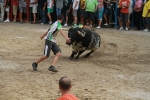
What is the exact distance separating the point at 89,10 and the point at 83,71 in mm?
8983

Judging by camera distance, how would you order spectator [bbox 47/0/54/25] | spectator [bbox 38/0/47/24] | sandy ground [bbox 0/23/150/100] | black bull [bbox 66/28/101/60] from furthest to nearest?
spectator [bbox 38/0/47/24]
spectator [bbox 47/0/54/25]
black bull [bbox 66/28/101/60]
sandy ground [bbox 0/23/150/100]

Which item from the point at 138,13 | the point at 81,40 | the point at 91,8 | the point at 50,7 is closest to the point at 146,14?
the point at 138,13

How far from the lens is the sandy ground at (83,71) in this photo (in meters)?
8.05

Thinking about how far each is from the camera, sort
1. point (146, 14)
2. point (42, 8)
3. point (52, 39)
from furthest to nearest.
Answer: point (42, 8) < point (146, 14) < point (52, 39)

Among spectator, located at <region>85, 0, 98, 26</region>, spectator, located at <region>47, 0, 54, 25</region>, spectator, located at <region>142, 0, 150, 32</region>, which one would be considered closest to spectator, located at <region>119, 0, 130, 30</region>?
spectator, located at <region>142, 0, 150, 32</region>

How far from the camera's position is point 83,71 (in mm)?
10219

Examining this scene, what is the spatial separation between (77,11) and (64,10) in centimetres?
70

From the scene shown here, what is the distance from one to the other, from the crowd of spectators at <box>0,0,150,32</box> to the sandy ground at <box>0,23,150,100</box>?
2.56 m

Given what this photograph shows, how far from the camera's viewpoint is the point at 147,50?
13.6 meters

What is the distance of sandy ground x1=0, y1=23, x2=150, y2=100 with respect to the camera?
26.4 feet

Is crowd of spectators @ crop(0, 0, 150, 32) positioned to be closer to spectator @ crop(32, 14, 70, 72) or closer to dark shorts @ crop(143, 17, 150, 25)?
dark shorts @ crop(143, 17, 150, 25)

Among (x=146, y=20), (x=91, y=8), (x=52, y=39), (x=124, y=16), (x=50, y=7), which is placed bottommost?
(x=146, y=20)

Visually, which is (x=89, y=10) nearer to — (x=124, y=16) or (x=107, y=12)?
(x=107, y=12)

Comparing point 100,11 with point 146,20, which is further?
point 100,11
